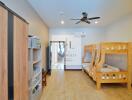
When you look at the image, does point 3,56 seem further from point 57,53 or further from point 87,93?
point 57,53

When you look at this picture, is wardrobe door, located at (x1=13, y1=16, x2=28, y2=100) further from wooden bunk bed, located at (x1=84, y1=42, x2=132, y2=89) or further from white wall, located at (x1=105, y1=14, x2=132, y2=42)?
white wall, located at (x1=105, y1=14, x2=132, y2=42)

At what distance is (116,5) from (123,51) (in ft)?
5.16

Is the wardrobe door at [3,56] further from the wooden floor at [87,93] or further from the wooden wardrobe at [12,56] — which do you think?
the wooden floor at [87,93]

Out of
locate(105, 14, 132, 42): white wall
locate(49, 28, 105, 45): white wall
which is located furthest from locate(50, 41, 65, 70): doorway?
locate(105, 14, 132, 42): white wall

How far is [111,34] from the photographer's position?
7547 mm

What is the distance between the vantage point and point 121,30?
6.21 metres

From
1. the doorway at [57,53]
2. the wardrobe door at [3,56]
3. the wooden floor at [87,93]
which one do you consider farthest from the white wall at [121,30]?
the wardrobe door at [3,56]

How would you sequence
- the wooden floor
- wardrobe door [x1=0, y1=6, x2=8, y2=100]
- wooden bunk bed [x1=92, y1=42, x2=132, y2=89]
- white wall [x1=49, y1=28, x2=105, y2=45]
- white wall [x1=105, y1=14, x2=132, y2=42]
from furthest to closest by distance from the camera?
white wall [x1=49, y1=28, x2=105, y2=45]
white wall [x1=105, y1=14, x2=132, y2=42]
wooden bunk bed [x1=92, y1=42, x2=132, y2=89]
the wooden floor
wardrobe door [x1=0, y1=6, x2=8, y2=100]

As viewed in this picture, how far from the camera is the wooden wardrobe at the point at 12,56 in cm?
143

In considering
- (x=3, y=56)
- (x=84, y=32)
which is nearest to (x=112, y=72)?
(x=3, y=56)

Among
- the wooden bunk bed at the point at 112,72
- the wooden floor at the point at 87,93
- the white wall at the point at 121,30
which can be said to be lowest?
the wooden floor at the point at 87,93

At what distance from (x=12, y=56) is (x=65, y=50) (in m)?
6.84

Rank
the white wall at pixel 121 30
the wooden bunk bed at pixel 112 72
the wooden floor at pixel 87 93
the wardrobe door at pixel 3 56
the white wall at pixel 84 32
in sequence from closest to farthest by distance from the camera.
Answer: the wardrobe door at pixel 3 56 → the wooden floor at pixel 87 93 → the wooden bunk bed at pixel 112 72 → the white wall at pixel 121 30 → the white wall at pixel 84 32

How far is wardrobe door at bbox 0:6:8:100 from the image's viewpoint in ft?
4.58
